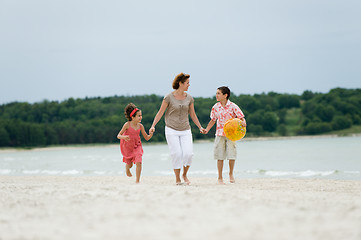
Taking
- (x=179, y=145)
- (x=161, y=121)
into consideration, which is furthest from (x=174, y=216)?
(x=161, y=121)

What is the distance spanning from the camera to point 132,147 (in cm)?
888

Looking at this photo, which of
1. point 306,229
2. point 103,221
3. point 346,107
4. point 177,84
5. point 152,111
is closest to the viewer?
point 306,229

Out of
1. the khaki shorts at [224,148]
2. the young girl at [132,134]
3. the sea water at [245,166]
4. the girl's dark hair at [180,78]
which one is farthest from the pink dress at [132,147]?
the sea water at [245,166]

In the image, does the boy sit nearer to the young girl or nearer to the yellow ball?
the yellow ball

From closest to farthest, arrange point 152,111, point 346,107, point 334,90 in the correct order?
1. point 152,111
2. point 346,107
3. point 334,90

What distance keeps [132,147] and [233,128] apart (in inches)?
83.8

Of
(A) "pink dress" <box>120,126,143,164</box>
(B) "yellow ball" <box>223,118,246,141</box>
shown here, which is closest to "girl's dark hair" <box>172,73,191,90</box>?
(B) "yellow ball" <box>223,118,246,141</box>

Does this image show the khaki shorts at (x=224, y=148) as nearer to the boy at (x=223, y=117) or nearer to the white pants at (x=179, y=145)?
the boy at (x=223, y=117)

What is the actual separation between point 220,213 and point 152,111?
2991 inches

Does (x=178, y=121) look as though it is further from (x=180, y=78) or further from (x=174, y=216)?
(x=174, y=216)

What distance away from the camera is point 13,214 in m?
4.65

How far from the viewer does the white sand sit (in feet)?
11.9

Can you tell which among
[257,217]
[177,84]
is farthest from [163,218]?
[177,84]

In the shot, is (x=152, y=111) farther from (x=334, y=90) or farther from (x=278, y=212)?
(x=278, y=212)
